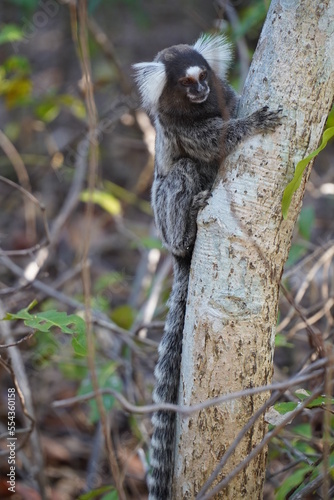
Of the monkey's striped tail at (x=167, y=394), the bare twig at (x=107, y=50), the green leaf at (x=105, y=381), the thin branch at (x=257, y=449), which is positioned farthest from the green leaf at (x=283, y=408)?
the bare twig at (x=107, y=50)

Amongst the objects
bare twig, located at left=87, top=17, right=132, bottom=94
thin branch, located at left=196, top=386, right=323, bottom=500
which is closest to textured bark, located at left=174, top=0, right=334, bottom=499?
thin branch, located at left=196, top=386, right=323, bottom=500

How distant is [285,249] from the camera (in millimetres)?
2279

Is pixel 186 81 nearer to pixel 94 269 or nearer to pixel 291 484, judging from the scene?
pixel 291 484

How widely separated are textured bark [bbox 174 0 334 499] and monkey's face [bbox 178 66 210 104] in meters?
0.87

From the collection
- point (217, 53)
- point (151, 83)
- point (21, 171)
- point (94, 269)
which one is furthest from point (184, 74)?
point (94, 269)

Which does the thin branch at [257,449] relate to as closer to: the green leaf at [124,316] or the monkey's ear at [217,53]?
the monkey's ear at [217,53]

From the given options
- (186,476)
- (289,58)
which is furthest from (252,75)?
(186,476)

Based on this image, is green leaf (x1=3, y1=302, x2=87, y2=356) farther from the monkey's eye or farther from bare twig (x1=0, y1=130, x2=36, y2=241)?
bare twig (x1=0, y1=130, x2=36, y2=241)

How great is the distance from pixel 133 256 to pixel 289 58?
487cm

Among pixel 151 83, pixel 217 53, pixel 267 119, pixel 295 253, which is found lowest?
pixel 295 253

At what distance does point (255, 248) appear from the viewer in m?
2.17

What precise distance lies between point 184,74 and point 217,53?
322 mm

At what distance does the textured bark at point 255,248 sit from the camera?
2195mm

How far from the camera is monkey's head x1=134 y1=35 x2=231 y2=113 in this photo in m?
3.20
